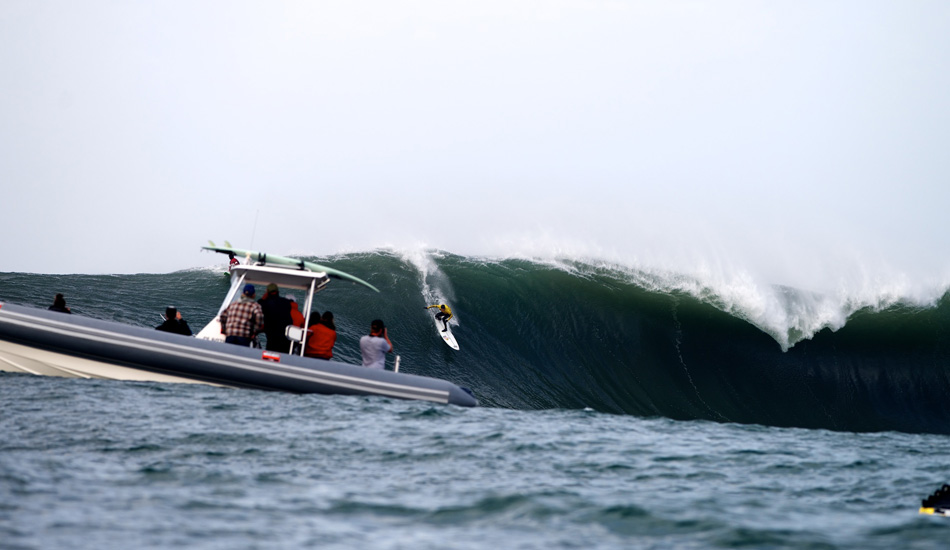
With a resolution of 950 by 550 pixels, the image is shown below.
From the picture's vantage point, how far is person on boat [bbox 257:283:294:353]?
30.6ft

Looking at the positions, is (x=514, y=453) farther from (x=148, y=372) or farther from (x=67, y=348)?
(x=67, y=348)

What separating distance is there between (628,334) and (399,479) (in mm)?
11480

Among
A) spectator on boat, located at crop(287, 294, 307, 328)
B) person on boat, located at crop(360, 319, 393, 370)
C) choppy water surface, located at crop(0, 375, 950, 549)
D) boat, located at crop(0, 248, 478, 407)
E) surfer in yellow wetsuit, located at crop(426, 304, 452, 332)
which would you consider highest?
surfer in yellow wetsuit, located at crop(426, 304, 452, 332)

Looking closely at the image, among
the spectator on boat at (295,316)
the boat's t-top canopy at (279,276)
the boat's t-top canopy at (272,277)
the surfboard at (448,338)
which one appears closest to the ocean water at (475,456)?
the surfboard at (448,338)

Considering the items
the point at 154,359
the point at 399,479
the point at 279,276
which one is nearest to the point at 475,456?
the point at 399,479

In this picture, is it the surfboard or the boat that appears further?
the surfboard

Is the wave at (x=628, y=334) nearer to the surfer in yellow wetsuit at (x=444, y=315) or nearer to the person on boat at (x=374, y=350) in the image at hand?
the surfer in yellow wetsuit at (x=444, y=315)

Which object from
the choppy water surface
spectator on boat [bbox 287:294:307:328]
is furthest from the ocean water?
spectator on boat [bbox 287:294:307:328]

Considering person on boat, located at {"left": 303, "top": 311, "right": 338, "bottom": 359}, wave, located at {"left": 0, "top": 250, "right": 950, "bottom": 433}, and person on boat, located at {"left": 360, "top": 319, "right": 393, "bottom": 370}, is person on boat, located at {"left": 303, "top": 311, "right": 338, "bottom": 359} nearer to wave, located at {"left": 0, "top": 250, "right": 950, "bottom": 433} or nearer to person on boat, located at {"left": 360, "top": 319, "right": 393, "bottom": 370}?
person on boat, located at {"left": 360, "top": 319, "right": 393, "bottom": 370}

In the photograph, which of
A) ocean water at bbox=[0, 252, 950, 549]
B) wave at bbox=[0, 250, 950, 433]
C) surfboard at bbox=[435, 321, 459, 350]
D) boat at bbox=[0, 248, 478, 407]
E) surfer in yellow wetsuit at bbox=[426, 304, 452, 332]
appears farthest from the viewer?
surfer in yellow wetsuit at bbox=[426, 304, 452, 332]

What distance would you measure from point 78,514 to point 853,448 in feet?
23.9

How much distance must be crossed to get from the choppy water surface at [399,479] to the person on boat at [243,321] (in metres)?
0.69

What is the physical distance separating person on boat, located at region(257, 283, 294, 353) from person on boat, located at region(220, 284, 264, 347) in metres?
0.13

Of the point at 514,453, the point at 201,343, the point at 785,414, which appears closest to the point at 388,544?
the point at 514,453
